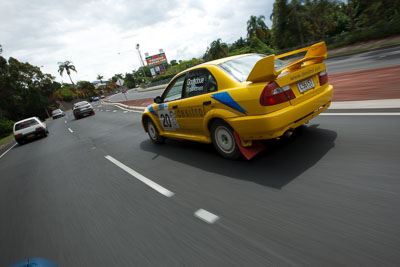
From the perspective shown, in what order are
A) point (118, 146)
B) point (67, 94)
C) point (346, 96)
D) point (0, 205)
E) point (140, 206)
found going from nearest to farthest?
point (140, 206)
point (0, 205)
point (346, 96)
point (118, 146)
point (67, 94)

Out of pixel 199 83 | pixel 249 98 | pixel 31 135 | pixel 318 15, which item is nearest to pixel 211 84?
pixel 199 83

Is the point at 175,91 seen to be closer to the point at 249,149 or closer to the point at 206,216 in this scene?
the point at 249,149

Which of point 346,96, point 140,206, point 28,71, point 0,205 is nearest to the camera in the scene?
point 140,206

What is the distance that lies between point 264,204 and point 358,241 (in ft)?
3.27

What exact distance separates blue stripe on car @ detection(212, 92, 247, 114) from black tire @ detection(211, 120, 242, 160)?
0.37m

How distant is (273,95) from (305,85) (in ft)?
2.44

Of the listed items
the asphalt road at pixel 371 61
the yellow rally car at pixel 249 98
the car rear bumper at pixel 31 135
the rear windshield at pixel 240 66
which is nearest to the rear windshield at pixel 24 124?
the car rear bumper at pixel 31 135

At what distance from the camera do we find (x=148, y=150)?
638 centimetres

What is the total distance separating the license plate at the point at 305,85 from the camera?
361 centimetres

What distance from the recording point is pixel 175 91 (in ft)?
17.2

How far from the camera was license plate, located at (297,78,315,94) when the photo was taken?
3.61 metres

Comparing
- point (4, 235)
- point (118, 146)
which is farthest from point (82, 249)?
point (118, 146)

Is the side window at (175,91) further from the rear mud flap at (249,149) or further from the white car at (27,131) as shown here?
the white car at (27,131)

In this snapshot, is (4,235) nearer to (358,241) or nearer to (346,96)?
(358,241)
